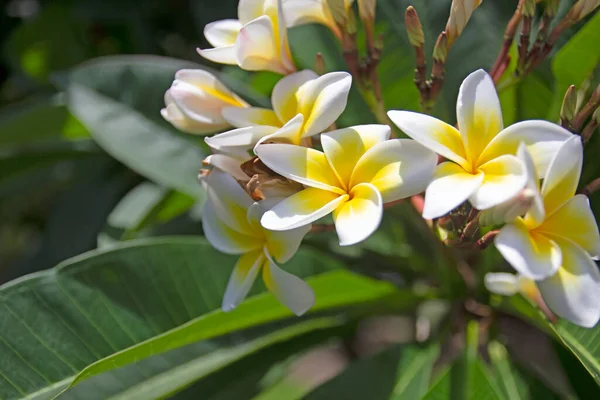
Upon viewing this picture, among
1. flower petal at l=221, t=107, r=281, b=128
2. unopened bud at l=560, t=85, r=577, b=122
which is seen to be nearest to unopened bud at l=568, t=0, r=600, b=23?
unopened bud at l=560, t=85, r=577, b=122

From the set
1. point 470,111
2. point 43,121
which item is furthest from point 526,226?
point 43,121

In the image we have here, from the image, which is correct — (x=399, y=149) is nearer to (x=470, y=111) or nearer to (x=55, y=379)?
(x=470, y=111)

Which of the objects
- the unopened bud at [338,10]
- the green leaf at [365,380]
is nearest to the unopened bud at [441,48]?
the unopened bud at [338,10]

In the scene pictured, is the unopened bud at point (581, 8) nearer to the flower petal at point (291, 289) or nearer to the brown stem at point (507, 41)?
the brown stem at point (507, 41)

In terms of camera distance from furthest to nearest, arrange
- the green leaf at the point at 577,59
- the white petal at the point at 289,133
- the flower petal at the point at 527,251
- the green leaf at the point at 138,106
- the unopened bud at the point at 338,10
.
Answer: the green leaf at the point at 138,106, the green leaf at the point at 577,59, the unopened bud at the point at 338,10, the white petal at the point at 289,133, the flower petal at the point at 527,251

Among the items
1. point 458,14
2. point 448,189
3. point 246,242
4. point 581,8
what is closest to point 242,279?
point 246,242

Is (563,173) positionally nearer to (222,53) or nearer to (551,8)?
(551,8)
